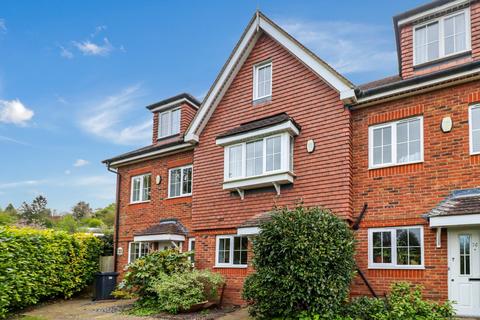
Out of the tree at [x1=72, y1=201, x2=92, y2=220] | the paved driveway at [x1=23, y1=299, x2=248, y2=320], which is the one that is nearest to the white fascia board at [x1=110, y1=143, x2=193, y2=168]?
the paved driveway at [x1=23, y1=299, x2=248, y2=320]

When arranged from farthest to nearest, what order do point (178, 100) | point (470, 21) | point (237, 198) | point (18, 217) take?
point (18, 217), point (178, 100), point (237, 198), point (470, 21)

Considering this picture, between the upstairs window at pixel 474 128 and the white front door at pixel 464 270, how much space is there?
6.59 feet

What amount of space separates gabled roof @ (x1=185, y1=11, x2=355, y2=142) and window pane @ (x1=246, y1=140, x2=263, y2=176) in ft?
8.59

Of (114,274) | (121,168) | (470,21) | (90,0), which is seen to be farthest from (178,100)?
(470,21)

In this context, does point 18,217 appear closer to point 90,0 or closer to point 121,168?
point 121,168

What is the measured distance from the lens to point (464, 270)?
10141mm

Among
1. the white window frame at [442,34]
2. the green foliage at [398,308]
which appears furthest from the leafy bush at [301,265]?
the white window frame at [442,34]

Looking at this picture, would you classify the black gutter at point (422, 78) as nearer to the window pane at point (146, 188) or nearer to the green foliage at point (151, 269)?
the green foliage at point (151, 269)

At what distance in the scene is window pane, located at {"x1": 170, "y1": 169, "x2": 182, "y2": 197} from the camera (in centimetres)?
1732

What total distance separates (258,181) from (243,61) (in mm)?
4517

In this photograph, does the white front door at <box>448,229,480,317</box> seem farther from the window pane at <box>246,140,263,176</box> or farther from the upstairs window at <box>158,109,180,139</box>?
the upstairs window at <box>158,109,180,139</box>

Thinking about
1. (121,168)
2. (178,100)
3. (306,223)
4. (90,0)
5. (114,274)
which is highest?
(90,0)

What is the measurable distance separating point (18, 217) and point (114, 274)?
1573 inches

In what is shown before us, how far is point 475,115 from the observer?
34.8 feet
